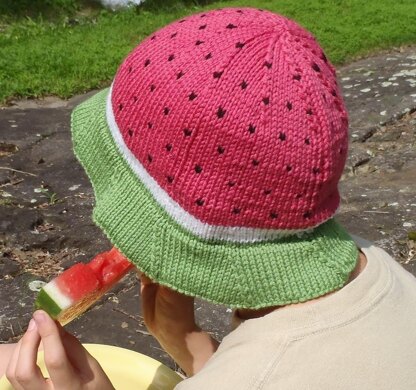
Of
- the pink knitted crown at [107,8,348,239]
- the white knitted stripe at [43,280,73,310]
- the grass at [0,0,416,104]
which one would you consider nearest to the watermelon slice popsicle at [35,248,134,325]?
the white knitted stripe at [43,280,73,310]

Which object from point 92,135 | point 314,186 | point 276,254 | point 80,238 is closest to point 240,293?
point 276,254

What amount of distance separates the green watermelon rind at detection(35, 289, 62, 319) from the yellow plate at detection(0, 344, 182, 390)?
540 mm

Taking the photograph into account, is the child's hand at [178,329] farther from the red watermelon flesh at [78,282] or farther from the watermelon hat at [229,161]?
the watermelon hat at [229,161]

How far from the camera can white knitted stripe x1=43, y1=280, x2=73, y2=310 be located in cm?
146

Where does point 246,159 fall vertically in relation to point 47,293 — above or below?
above

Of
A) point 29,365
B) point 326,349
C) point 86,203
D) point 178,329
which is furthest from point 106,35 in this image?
point 326,349

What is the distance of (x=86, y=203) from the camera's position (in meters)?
3.30

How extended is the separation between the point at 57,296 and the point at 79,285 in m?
0.05

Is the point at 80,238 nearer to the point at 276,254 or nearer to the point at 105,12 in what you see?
the point at 276,254

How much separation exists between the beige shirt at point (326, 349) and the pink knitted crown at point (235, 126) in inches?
5.9

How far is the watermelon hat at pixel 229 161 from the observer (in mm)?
1215

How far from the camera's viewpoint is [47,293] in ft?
4.82

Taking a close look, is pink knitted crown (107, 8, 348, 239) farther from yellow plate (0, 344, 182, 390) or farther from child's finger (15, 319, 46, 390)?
yellow plate (0, 344, 182, 390)

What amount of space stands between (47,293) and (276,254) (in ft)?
1.53
